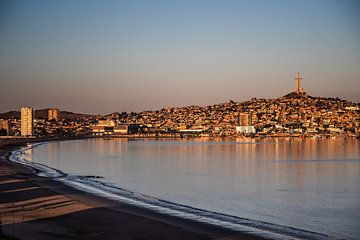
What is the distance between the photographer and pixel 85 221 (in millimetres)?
14609

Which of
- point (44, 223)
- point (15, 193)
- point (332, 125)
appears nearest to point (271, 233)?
point (44, 223)

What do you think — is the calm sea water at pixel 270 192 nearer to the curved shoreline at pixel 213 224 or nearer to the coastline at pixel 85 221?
the curved shoreline at pixel 213 224

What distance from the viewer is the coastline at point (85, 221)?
42.1 ft

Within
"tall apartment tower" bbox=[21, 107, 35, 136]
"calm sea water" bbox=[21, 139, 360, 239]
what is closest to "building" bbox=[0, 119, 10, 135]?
"tall apartment tower" bbox=[21, 107, 35, 136]

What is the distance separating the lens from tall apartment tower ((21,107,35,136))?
16614 centimetres

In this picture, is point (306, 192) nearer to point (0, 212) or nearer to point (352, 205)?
point (352, 205)

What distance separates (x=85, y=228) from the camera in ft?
44.5

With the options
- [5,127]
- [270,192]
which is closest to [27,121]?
[5,127]

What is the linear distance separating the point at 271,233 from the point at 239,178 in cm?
1781

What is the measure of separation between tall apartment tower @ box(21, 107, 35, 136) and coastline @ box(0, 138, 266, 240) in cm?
15167

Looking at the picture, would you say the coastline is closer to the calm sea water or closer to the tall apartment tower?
the calm sea water

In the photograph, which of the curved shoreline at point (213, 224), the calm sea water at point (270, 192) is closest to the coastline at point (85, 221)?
the curved shoreline at point (213, 224)

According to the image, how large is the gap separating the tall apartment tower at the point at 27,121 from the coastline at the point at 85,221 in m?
152

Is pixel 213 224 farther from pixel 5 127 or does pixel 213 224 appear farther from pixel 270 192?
pixel 5 127
